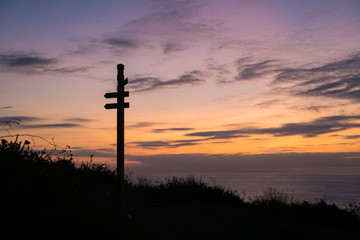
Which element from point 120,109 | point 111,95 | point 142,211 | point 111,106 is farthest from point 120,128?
point 142,211

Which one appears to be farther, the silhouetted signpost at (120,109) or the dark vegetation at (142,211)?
the silhouetted signpost at (120,109)

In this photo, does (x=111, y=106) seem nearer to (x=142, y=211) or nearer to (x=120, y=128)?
(x=120, y=128)

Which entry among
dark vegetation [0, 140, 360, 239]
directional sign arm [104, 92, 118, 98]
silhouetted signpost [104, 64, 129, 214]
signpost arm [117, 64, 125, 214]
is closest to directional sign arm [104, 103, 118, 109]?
silhouetted signpost [104, 64, 129, 214]

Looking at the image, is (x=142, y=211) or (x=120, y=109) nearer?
(x=120, y=109)

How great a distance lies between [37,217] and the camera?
6984 millimetres

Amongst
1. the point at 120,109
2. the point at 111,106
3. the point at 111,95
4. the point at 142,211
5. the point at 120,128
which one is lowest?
the point at 142,211

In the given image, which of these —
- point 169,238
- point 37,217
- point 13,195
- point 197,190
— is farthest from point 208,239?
point 197,190

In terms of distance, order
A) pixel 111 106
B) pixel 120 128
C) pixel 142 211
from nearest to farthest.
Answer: pixel 120 128
pixel 111 106
pixel 142 211

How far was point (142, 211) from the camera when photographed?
11.1 m

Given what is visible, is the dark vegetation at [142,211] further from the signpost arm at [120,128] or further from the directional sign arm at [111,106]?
the directional sign arm at [111,106]

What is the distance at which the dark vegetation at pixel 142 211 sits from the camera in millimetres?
7023

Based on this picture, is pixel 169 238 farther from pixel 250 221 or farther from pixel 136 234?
pixel 250 221

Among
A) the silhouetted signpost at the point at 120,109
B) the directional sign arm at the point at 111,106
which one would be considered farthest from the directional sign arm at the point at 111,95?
the directional sign arm at the point at 111,106

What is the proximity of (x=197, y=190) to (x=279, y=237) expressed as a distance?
569cm
